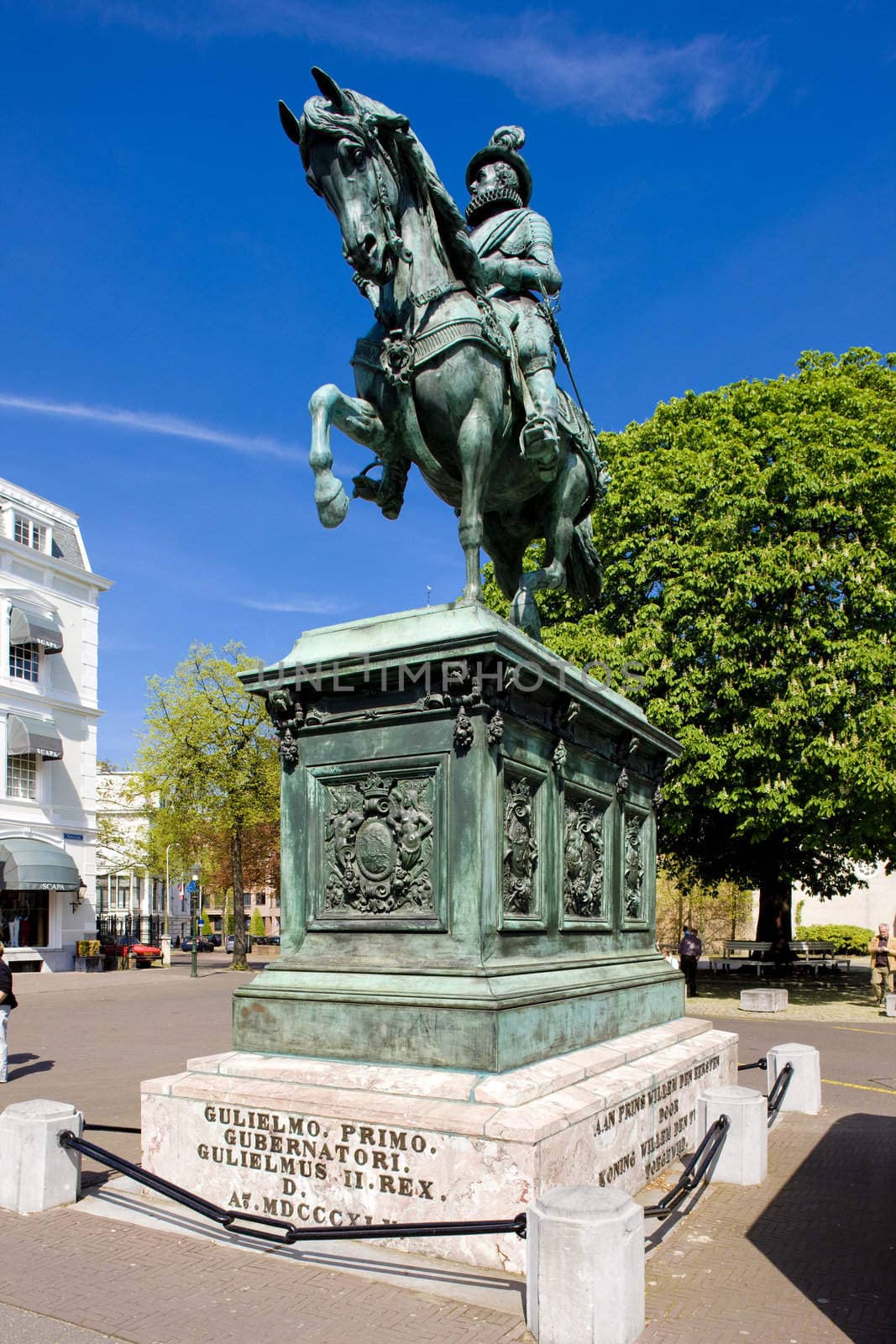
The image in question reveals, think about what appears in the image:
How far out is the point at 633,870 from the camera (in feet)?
28.9

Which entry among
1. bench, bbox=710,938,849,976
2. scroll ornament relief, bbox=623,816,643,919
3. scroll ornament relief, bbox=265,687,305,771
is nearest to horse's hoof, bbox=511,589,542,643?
scroll ornament relief, bbox=265,687,305,771

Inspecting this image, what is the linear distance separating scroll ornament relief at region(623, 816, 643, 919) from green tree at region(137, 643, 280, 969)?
92.9ft

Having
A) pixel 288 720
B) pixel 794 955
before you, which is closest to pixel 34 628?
pixel 794 955

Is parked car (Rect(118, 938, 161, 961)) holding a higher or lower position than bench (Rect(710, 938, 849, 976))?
lower

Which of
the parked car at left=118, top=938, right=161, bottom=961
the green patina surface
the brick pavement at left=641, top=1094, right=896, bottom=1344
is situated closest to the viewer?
the brick pavement at left=641, top=1094, right=896, bottom=1344

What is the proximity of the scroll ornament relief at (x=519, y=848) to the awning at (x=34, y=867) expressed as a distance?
30.6 metres

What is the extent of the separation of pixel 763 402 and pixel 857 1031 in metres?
13.6

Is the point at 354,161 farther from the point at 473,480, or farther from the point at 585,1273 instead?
the point at 585,1273

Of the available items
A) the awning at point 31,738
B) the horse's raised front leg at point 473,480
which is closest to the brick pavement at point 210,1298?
the horse's raised front leg at point 473,480

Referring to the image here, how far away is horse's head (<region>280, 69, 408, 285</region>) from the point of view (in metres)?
6.14

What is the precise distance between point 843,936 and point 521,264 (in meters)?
47.9

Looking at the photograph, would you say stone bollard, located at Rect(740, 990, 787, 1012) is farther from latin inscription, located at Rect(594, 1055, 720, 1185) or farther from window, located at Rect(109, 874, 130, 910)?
window, located at Rect(109, 874, 130, 910)

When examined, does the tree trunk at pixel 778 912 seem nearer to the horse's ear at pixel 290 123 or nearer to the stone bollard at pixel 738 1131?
the stone bollard at pixel 738 1131

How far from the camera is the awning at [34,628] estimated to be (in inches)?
1453
